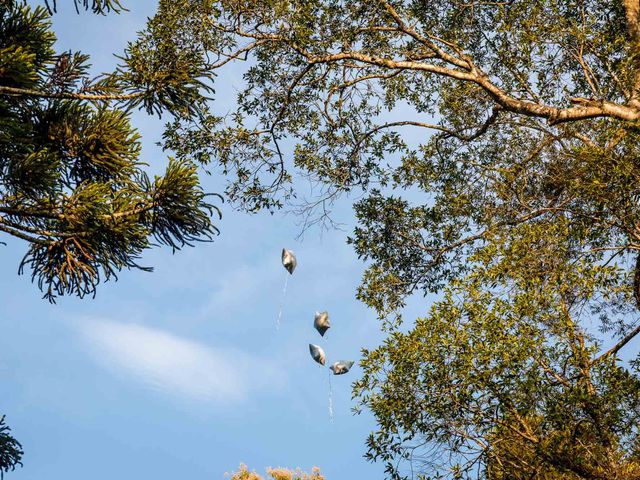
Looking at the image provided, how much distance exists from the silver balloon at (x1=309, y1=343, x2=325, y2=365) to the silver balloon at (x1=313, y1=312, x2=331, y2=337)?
0.31 meters

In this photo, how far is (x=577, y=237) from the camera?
1088 cm

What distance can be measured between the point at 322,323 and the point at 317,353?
62 centimetres

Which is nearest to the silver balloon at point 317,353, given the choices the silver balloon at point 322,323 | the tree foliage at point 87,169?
the silver balloon at point 322,323

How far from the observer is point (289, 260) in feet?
45.8

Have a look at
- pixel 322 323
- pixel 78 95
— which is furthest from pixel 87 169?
pixel 322 323

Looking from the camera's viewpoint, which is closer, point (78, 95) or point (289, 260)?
point (78, 95)

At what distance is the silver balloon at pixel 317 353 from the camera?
14.1 meters

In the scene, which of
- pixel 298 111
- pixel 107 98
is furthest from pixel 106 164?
pixel 298 111

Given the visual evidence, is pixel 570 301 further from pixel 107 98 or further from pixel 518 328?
pixel 107 98

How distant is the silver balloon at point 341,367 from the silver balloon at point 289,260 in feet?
6.63

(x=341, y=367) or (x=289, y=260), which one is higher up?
(x=289, y=260)

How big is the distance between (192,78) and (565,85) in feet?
26.0

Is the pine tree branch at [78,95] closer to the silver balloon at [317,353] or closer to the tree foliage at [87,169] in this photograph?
the tree foliage at [87,169]

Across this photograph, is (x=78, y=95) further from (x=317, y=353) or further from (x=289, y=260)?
(x=317, y=353)
